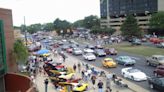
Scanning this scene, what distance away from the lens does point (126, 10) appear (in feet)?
463

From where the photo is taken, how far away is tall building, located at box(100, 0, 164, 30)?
12594cm

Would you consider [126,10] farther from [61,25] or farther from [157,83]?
[157,83]

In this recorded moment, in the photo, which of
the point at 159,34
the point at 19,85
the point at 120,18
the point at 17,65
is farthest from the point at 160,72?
the point at 120,18

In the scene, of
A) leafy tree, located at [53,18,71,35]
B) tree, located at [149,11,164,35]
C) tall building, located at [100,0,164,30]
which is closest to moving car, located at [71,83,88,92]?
tree, located at [149,11,164,35]

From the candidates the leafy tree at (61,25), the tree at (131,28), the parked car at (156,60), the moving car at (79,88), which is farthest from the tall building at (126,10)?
the moving car at (79,88)

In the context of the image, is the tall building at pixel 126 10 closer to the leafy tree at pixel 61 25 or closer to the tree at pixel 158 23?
the tree at pixel 158 23

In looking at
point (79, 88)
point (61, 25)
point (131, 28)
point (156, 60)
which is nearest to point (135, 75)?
point (79, 88)

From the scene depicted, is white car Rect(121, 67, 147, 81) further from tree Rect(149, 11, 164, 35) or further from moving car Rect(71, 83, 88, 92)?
tree Rect(149, 11, 164, 35)

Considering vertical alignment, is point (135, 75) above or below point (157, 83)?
below

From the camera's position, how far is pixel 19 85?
2859 centimetres

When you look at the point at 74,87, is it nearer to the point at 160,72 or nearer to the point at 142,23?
the point at 160,72

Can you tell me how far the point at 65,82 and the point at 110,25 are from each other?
422 feet

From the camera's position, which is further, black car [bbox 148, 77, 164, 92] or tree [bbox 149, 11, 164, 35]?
tree [bbox 149, 11, 164, 35]

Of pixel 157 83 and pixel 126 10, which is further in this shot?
pixel 126 10
